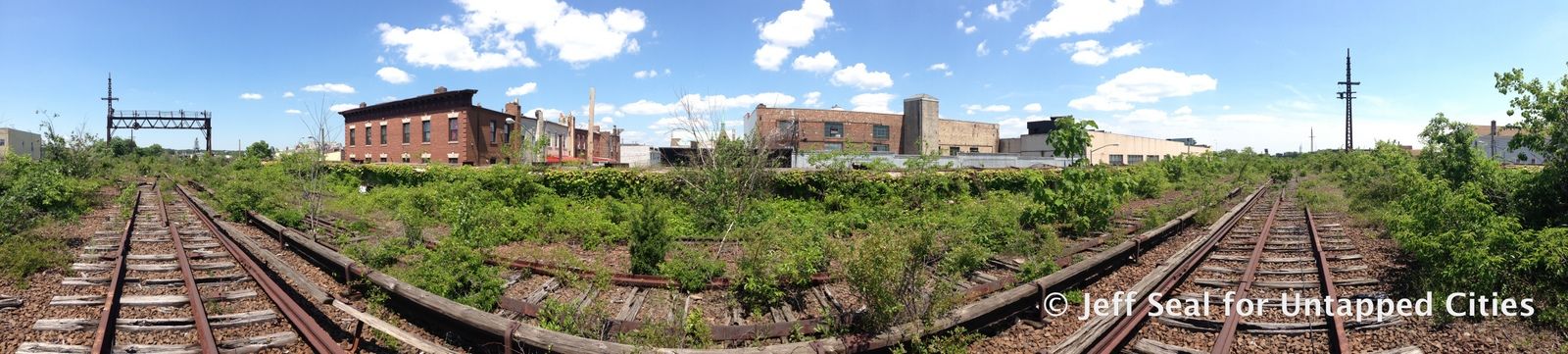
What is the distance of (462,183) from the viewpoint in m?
14.8

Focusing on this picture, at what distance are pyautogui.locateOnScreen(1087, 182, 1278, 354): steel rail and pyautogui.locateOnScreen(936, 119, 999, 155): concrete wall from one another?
1788 inches

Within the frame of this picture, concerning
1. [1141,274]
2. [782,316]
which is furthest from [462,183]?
[1141,274]

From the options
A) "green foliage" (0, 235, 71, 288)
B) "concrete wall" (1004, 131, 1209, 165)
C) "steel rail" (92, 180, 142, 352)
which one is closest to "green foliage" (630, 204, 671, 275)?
"steel rail" (92, 180, 142, 352)

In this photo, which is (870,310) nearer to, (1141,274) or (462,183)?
(1141,274)

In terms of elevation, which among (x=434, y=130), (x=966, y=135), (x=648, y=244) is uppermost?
(x=966, y=135)

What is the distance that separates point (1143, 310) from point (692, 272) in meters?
5.01

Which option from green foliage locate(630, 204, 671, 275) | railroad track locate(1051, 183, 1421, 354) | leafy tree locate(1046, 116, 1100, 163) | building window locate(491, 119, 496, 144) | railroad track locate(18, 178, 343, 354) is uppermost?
building window locate(491, 119, 496, 144)

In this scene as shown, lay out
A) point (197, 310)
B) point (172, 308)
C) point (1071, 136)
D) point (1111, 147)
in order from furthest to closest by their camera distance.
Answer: point (1111, 147) → point (1071, 136) → point (172, 308) → point (197, 310)

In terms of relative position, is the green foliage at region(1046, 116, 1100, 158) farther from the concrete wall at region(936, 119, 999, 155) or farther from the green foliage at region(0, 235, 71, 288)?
the concrete wall at region(936, 119, 999, 155)

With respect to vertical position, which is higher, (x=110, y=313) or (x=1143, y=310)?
(x=1143, y=310)

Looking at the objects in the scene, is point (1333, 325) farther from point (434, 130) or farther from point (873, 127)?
point (873, 127)

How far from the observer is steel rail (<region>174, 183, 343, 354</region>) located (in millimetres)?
5085

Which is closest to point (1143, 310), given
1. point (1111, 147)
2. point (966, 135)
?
point (966, 135)

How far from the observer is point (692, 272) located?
24.5 ft
